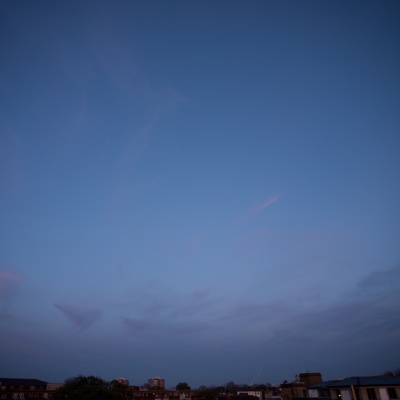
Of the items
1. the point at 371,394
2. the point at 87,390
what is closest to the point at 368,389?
the point at 371,394

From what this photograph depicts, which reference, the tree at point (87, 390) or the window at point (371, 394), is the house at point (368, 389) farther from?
the tree at point (87, 390)

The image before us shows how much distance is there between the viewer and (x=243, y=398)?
10100cm

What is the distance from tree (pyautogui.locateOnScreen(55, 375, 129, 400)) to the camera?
226 feet

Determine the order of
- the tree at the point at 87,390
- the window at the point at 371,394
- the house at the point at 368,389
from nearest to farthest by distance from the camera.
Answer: the house at the point at 368,389, the window at the point at 371,394, the tree at the point at 87,390

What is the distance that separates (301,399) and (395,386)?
949 inches

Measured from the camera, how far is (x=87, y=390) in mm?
70000

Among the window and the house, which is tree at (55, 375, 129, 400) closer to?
the house

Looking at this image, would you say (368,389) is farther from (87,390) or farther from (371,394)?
(87,390)

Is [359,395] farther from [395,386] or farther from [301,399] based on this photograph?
[301,399]

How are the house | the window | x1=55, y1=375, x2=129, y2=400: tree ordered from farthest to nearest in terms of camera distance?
x1=55, y1=375, x2=129, y2=400: tree → the window → the house

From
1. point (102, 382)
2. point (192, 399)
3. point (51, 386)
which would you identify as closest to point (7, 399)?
point (51, 386)

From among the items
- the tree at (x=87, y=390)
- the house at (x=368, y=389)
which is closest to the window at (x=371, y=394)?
the house at (x=368, y=389)

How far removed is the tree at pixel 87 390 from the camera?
68.9 metres

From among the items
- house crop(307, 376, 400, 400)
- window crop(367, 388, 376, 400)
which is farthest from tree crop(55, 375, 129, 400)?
window crop(367, 388, 376, 400)
